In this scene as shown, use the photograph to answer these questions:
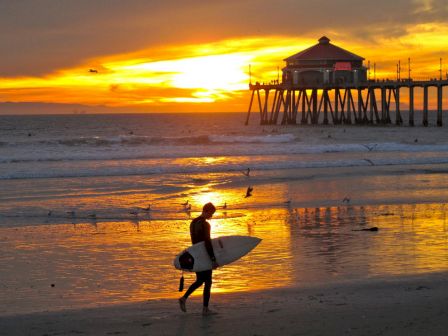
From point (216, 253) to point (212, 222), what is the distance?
701cm

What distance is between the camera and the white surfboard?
8250 millimetres

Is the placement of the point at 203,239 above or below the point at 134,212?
above

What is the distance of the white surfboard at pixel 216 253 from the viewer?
8250 mm

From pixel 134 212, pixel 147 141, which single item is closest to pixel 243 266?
pixel 134 212

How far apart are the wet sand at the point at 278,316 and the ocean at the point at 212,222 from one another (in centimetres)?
54

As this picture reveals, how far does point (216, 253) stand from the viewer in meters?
8.89

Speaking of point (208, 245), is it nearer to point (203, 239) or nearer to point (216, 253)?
point (203, 239)

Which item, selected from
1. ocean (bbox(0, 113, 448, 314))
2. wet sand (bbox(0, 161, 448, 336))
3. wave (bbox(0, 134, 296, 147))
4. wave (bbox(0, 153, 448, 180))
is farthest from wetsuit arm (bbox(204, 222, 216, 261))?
wave (bbox(0, 134, 296, 147))

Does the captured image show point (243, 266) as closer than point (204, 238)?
No

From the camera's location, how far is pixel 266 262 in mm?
11297

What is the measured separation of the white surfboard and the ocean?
2.16 ft

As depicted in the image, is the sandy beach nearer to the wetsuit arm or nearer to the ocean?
the ocean

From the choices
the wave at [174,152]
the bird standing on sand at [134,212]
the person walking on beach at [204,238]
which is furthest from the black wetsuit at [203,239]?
the wave at [174,152]

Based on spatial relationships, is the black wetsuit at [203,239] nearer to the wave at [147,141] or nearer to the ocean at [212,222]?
the ocean at [212,222]
